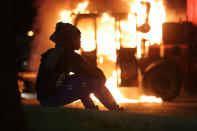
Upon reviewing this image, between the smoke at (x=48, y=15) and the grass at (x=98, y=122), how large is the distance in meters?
9.45

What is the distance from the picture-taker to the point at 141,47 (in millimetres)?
14406

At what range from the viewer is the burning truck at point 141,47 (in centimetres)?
1310

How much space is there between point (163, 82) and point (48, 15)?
19.9 ft

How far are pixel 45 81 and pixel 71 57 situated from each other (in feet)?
1.57

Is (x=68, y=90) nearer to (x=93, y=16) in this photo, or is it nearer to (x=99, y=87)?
(x=99, y=87)

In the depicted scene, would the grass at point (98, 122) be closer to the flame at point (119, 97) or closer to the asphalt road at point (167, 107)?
the asphalt road at point (167, 107)

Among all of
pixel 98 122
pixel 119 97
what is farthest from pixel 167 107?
pixel 98 122

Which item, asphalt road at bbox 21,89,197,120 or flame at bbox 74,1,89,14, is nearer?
asphalt road at bbox 21,89,197,120

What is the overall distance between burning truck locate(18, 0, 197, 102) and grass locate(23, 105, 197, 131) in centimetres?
639

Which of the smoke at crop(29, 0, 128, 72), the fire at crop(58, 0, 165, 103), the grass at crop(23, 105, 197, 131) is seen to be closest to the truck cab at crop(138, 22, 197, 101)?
the fire at crop(58, 0, 165, 103)

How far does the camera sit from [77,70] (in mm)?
7293

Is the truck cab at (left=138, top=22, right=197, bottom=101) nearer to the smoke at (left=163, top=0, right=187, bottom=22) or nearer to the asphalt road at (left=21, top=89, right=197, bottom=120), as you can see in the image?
the asphalt road at (left=21, top=89, right=197, bottom=120)

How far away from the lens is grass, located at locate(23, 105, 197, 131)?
6098 mm

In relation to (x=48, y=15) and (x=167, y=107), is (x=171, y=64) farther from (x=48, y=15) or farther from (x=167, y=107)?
(x=48, y=15)
